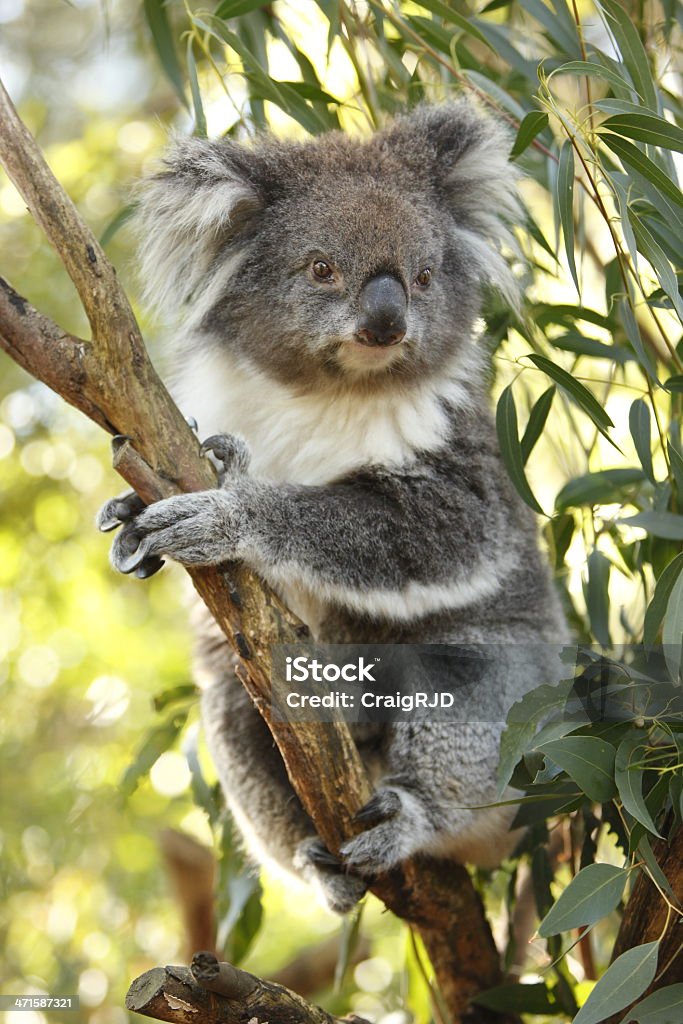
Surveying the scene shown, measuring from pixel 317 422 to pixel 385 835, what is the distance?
3.38 ft

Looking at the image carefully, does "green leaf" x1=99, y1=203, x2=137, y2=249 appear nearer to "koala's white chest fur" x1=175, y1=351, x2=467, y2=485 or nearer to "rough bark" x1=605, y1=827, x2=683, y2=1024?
"koala's white chest fur" x1=175, y1=351, x2=467, y2=485

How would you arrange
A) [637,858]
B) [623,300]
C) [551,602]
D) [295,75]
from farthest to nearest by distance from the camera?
[295,75], [551,602], [623,300], [637,858]

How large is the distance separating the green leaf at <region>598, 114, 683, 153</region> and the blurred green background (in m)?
0.61

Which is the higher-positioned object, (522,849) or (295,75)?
(295,75)

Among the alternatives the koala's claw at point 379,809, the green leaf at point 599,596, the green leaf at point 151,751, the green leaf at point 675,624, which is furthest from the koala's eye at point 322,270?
the green leaf at point 151,751

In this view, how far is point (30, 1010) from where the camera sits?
8.96ft

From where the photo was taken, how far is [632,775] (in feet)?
6.40

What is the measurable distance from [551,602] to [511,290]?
89cm

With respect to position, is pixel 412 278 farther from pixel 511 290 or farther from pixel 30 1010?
pixel 30 1010

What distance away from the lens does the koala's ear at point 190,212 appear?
2.56 m

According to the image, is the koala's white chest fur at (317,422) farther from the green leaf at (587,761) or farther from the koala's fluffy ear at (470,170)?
the green leaf at (587,761)

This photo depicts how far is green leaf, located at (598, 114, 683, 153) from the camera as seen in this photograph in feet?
6.57

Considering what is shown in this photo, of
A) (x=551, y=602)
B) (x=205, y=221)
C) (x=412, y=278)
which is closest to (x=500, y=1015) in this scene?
(x=551, y=602)

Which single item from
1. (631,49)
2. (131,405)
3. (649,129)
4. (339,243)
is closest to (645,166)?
(649,129)
